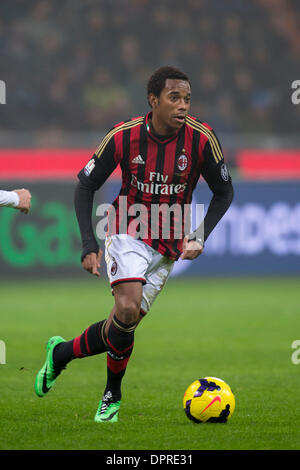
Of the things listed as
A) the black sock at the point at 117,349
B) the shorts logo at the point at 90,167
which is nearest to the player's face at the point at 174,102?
the shorts logo at the point at 90,167

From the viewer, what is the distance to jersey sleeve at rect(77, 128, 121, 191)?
507cm

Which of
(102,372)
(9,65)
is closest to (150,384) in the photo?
(102,372)

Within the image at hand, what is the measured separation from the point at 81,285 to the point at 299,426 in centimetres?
880

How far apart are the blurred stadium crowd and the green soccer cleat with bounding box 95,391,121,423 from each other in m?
10.5

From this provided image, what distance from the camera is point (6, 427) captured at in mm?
4578

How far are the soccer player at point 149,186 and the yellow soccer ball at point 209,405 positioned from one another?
46 centimetres

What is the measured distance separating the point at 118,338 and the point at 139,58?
12704 millimetres

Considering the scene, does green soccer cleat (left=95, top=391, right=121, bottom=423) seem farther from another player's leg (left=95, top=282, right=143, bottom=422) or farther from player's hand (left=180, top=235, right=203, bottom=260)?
player's hand (left=180, top=235, right=203, bottom=260)

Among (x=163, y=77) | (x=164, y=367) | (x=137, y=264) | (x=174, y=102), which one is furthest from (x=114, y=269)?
(x=164, y=367)

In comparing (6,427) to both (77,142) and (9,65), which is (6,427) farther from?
(9,65)

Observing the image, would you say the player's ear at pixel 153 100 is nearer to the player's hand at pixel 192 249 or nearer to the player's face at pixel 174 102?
the player's face at pixel 174 102

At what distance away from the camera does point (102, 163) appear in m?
5.08

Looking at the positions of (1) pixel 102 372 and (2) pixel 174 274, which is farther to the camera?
(2) pixel 174 274

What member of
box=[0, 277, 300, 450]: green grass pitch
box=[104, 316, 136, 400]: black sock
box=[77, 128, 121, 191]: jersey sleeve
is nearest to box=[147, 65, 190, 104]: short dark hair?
box=[77, 128, 121, 191]: jersey sleeve
